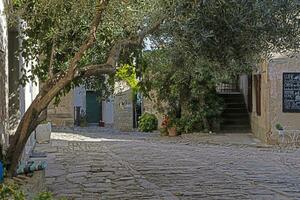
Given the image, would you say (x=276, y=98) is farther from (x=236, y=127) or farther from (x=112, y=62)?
(x=112, y=62)

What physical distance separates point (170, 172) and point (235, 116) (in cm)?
1144

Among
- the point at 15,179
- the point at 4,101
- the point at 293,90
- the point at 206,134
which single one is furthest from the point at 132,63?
the point at 206,134

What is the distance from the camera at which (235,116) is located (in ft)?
70.5

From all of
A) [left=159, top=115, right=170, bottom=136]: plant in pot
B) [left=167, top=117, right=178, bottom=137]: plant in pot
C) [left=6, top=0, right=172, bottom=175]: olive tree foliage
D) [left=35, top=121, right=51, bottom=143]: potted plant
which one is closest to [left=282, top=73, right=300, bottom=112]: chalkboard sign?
[left=167, top=117, right=178, bottom=137]: plant in pot

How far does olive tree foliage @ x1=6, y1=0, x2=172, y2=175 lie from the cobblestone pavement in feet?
5.08

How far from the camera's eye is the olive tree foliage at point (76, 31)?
6469mm

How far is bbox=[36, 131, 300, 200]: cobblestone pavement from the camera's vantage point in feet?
27.2

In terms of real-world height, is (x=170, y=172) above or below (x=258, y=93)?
below

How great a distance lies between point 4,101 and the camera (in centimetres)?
834

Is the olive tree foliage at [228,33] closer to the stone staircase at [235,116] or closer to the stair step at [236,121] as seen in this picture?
the stone staircase at [235,116]

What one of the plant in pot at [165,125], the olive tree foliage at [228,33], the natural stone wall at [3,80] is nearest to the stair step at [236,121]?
the plant in pot at [165,125]

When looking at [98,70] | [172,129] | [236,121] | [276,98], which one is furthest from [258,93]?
[98,70]

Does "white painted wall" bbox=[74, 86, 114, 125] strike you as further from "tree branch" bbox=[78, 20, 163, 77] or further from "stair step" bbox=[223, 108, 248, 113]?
"tree branch" bbox=[78, 20, 163, 77]

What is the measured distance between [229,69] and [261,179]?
144 inches
